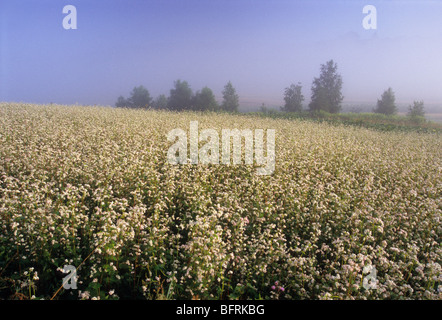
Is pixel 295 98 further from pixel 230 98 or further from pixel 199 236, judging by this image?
pixel 199 236

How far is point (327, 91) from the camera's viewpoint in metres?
59.6

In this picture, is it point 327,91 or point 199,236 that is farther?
point 327,91

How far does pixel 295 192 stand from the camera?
5.89 m

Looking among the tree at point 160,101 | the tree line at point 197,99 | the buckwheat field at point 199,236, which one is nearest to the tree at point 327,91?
the tree line at point 197,99

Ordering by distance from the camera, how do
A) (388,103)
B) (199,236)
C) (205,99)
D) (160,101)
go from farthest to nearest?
(160,101) < (205,99) < (388,103) < (199,236)

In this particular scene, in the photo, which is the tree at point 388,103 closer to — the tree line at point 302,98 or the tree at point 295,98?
the tree line at point 302,98

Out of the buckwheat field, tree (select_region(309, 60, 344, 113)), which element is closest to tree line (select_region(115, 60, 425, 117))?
tree (select_region(309, 60, 344, 113))

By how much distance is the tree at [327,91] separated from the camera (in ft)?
185

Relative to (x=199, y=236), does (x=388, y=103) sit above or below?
above

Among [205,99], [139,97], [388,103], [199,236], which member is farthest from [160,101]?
[199,236]

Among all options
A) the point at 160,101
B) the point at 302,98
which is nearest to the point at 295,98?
the point at 302,98

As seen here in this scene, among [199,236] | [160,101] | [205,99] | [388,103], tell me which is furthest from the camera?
[160,101]

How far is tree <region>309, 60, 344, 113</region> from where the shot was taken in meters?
56.5

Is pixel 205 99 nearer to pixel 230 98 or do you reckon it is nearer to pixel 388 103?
pixel 230 98
